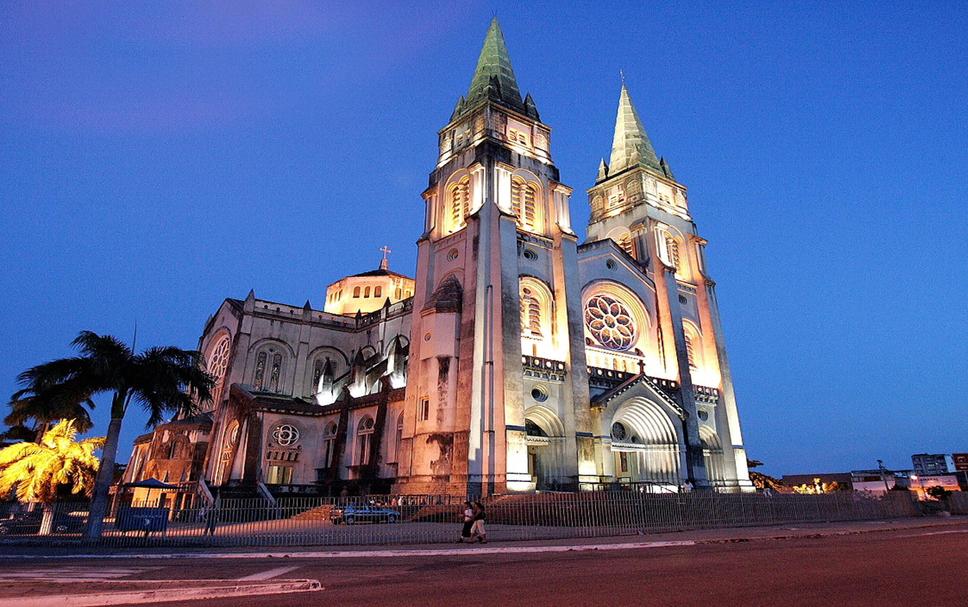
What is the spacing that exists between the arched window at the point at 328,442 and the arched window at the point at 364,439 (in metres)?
2.33

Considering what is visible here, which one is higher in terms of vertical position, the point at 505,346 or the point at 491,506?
the point at 505,346

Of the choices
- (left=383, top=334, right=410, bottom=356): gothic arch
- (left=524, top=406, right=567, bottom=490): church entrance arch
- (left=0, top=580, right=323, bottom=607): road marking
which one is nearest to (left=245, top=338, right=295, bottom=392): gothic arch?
(left=383, top=334, right=410, bottom=356): gothic arch

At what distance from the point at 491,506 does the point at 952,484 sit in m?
48.5

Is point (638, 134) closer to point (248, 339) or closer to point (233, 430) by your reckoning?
point (248, 339)

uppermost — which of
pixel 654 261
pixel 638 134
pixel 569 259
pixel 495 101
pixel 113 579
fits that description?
pixel 638 134

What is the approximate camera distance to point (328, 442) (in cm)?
3844

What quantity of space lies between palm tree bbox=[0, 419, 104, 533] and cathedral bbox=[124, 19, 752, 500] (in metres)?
5.74

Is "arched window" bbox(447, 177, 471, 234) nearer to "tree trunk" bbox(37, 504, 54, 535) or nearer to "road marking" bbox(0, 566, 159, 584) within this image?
"tree trunk" bbox(37, 504, 54, 535)

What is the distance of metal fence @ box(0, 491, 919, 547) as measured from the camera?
15.7 m

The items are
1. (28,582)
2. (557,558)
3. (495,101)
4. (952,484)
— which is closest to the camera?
(28,582)

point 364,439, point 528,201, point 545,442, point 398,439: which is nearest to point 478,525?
point 545,442

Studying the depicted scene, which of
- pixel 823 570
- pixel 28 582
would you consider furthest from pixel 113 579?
pixel 823 570

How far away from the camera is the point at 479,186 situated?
116 ft

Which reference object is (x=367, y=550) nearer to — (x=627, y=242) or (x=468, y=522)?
(x=468, y=522)
